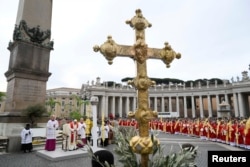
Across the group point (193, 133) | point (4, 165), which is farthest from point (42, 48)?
point (193, 133)

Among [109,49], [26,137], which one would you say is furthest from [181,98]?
[109,49]

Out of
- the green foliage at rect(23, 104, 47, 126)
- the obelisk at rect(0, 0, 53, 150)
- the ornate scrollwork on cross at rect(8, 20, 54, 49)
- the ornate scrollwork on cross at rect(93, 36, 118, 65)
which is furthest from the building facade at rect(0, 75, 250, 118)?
the ornate scrollwork on cross at rect(93, 36, 118, 65)

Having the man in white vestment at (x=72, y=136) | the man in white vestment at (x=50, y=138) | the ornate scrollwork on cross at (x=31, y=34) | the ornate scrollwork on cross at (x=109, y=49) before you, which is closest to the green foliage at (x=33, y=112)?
the man in white vestment at (x=50, y=138)

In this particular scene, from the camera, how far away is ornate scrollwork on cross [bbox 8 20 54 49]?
13680 millimetres

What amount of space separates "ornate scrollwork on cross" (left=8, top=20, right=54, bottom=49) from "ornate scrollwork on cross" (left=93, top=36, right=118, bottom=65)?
43.1 feet

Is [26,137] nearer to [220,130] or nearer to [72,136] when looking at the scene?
[72,136]

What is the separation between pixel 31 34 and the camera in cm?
1415

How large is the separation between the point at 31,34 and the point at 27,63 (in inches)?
86.1

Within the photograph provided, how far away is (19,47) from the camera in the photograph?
13.5 m

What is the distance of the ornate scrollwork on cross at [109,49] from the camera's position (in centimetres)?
264

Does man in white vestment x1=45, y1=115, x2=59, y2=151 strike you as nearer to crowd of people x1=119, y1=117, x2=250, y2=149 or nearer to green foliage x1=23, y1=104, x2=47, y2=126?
green foliage x1=23, y1=104, x2=47, y2=126

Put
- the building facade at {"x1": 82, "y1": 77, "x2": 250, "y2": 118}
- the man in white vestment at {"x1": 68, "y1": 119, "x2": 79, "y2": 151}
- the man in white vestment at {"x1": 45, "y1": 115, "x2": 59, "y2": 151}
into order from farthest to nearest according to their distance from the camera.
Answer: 1. the building facade at {"x1": 82, "y1": 77, "x2": 250, "y2": 118}
2. the man in white vestment at {"x1": 68, "y1": 119, "x2": 79, "y2": 151}
3. the man in white vestment at {"x1": 45, "y1": 115, "x2": 59, "y2": 151}

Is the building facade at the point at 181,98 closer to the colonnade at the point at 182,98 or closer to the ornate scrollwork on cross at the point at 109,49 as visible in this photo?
the colonnade at the point at 182,98

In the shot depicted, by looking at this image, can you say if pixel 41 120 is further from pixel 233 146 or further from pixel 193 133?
pixel 193 133
